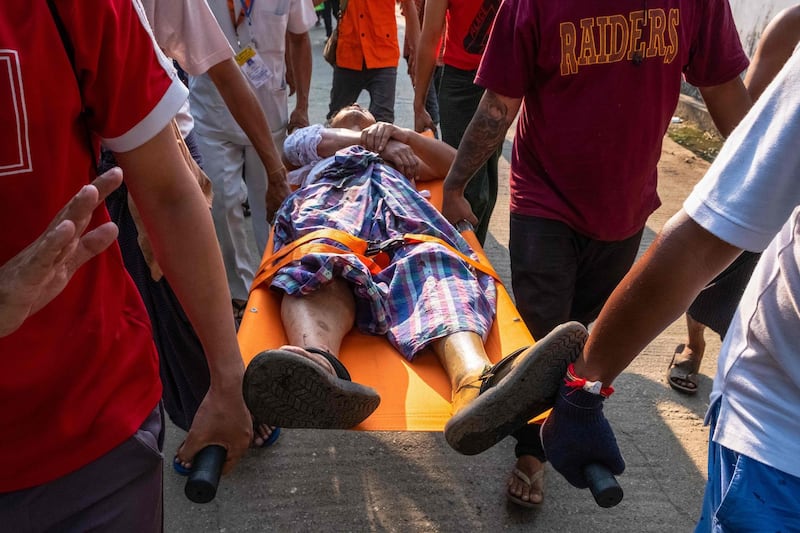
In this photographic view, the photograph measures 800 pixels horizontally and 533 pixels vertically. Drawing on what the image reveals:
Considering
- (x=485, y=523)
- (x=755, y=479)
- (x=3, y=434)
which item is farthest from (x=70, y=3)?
(x=485, y=523)

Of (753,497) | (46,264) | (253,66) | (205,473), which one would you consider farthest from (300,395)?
(253,66)

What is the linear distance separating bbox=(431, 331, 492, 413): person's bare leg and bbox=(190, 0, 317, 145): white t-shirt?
6.06 feet

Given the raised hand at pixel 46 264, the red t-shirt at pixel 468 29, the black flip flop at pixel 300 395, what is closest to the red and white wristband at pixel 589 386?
the black flip flop at pixel 300 395

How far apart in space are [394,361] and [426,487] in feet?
1.90

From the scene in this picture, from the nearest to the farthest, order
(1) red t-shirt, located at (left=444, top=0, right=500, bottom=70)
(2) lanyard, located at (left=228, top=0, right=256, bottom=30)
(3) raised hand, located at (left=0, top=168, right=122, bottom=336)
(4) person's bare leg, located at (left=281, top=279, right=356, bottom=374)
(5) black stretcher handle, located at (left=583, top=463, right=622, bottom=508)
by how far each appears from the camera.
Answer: (3) raised hand, located at (left=0, top=168, right=122, bottom=336) → (5) black stretcher handle, located at (left=583, top=463, right=622, bottom=508) → (4) person's bare leg, located at (left=281, top=279, right=356, bottom=374) → (2) lanyard, located at (left=228, top=0, right=256, bottom=30) → (1) red t-shirt, located at (left=444, top=0, right=500, bottom=70)

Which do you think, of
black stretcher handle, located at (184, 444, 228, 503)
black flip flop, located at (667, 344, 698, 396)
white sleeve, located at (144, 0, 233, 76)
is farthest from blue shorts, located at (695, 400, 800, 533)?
black flip flop, located at (667, 344, 698, 396)

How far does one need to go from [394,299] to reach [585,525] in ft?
3.39

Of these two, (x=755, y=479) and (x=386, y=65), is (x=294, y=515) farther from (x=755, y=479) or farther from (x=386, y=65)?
(x=386, y=65)

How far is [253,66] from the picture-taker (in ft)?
12.0

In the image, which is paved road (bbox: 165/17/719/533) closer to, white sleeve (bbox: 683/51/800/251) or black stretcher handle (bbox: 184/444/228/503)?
black stretcher handle (bbox: 184/444/228/503)

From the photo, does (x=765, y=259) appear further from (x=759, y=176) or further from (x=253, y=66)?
(x=253, y=66)

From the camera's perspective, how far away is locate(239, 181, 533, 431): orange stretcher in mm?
2064

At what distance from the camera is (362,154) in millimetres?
3527

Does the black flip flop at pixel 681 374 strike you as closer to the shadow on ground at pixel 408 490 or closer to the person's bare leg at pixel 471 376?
the shadow on ground at pixel 408 490
